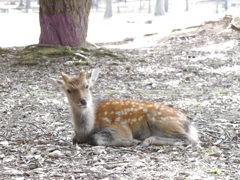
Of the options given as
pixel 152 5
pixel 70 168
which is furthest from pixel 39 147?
pixel 152 5

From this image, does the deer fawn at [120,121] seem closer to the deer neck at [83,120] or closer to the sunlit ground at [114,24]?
the deer neck at [83,120]

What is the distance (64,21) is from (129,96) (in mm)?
4583

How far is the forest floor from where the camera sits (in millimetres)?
4695

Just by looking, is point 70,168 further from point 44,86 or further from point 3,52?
point 3,52

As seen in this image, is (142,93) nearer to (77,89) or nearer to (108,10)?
(77,89)

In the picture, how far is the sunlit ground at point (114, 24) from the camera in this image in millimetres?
27422

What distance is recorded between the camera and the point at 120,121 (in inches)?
224

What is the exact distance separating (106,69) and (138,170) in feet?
22.5

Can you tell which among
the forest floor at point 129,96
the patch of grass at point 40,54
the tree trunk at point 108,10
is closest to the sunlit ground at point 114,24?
the tree trunk at point 108,10

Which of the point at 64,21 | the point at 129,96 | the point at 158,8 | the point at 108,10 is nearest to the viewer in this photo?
the point at 129,96

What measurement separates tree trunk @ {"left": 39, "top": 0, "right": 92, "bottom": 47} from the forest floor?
606mm

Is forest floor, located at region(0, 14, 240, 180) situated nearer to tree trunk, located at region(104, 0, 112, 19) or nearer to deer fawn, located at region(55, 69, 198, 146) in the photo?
deer fawn, located at region(55, 69, 198, 146)

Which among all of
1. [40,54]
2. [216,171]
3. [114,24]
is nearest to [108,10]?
[114,24]

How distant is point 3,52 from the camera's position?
13391 millimetres
